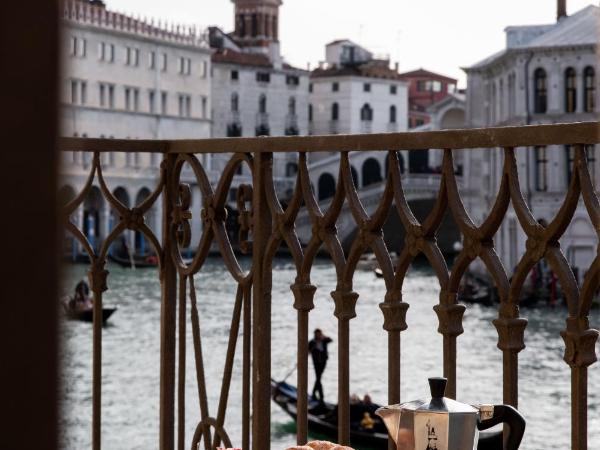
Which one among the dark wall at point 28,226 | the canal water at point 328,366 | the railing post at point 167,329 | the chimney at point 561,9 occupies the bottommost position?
the canal water at point 328,366

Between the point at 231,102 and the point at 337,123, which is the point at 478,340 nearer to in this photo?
the point at 231,102

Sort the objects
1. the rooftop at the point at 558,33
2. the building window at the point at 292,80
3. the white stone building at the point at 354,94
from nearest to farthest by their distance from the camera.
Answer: the rooftop at the point at 558,33
the building window at the point at 292,80
the white stone building at the point at 354,94

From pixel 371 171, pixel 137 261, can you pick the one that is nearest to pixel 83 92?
pixel 137 261

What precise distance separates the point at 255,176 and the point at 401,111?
27622mm

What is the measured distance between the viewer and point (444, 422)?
59 centimetres

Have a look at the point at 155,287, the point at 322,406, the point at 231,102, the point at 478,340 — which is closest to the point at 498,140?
the point at 322,406

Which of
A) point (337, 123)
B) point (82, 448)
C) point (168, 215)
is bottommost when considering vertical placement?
point (82, 448)

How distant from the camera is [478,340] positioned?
12.3 m

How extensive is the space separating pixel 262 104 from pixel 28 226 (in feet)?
84.6

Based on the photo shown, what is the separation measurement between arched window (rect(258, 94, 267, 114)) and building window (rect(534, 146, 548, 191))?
33.4 feet

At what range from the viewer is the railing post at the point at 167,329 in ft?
3.54

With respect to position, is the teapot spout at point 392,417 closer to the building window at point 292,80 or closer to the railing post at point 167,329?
the railing post at point 167,329

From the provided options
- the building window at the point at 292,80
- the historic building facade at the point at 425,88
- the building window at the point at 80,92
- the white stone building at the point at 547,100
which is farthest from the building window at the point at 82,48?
the historic building facade at the point at 425,88

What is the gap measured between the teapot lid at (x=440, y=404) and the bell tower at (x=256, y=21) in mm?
26125
